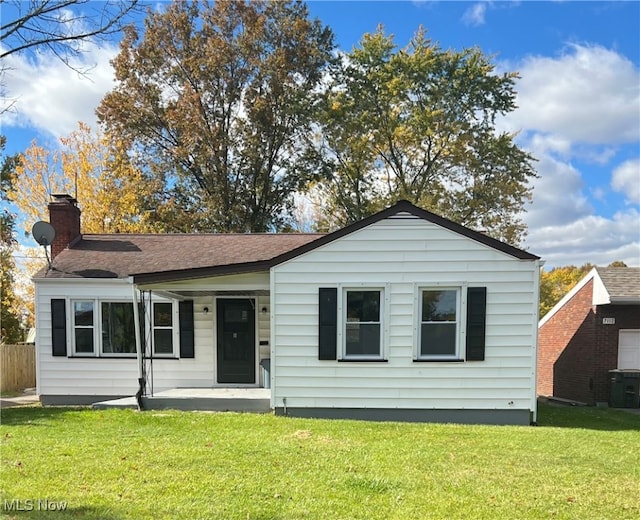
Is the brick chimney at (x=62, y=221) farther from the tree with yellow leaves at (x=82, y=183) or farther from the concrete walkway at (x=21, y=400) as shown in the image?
the tree with yellow leaves at (x=82, y=183)

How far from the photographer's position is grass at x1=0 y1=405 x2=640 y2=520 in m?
4.02

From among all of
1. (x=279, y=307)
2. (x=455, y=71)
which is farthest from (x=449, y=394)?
(x=455, y=71)

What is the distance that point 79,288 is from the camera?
1012 cm

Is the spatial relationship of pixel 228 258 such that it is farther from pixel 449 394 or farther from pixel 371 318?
pixel 449 394

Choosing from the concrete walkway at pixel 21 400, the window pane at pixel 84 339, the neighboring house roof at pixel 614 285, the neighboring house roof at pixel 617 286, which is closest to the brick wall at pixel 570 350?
the neighboring house roof at pixel 614 285

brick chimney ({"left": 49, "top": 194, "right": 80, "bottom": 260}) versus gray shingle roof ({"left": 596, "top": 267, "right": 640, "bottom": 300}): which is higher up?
brick chimney ({"left": 49, "top": 194, "right": 80, "bottom": 260})

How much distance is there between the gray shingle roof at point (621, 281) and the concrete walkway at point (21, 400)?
1467cm

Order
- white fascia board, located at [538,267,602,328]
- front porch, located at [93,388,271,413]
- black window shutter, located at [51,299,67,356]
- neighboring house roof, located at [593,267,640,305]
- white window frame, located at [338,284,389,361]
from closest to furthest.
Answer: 1. white window frame, located at [338,284,389,361]
2. front porch, located at [93,388,271,413]
3. black window shutter, located at [51,299,67,356]
4. neighboring house roof, located at [593,267,640,305]
5. white fascia board, located at [538,267,602,328]

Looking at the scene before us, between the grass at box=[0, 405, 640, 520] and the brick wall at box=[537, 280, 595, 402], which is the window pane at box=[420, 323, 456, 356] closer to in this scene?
the grass at box=[0, 405, 640, 520]

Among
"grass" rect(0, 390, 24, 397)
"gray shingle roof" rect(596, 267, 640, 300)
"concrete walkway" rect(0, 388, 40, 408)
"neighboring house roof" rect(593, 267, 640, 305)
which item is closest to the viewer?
"concrete walkway" rect(0, 388, 40, 408)

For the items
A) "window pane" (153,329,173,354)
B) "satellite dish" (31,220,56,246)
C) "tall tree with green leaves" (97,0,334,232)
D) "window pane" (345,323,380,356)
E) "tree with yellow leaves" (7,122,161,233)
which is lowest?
"window pane" (153,329,173,354)

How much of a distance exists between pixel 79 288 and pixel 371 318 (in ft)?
21.4

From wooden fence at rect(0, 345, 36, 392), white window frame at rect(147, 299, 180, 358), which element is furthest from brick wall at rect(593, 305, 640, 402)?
wooden fence at rect(0, 345, 36, 392)

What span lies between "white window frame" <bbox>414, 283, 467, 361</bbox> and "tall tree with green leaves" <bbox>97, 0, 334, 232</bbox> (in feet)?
51.9
